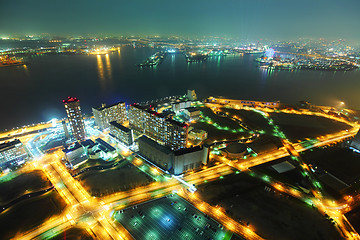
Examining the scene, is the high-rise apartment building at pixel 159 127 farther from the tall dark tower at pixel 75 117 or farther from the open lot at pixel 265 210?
the tall dark tower at pixel 75 117

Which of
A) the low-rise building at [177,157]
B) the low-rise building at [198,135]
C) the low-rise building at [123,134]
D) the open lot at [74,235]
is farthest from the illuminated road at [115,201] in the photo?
the low-rise building at [198,135]

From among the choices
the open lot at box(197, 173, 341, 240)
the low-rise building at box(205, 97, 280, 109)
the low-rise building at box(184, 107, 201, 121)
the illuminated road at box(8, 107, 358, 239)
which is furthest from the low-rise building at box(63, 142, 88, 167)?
the low-rise building at box(205, 97, 280, 109)

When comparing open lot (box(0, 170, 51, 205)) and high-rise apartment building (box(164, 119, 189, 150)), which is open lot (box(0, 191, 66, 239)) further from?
high-rise apartment building (box(164, 119, 189, 150))

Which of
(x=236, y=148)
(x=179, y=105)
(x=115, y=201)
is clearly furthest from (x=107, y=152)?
(x=179, y=105)

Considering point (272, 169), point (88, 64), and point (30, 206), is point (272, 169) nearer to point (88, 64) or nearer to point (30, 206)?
point (30, 206)

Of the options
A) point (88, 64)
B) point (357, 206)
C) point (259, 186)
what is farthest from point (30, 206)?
point (88, 64)

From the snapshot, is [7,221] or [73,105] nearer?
[7,221]
